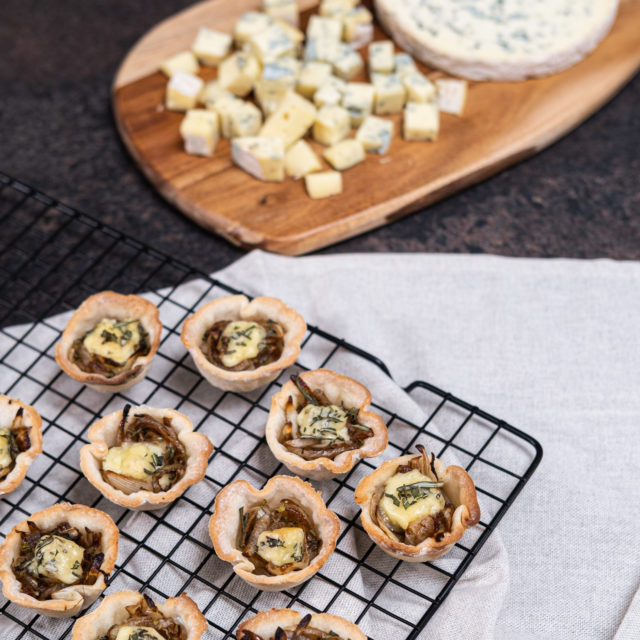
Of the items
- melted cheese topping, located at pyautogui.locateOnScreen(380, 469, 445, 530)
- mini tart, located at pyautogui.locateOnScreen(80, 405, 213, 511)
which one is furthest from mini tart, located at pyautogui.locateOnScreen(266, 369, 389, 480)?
mini tart, located at pyautogui.locateOnScreen(80, 405, 213, 511)

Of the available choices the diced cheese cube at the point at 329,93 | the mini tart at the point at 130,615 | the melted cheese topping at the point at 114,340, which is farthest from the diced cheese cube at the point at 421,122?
the mini tart at the point at 130,615

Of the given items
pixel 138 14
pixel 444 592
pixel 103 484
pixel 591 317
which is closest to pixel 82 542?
pixel 103 484

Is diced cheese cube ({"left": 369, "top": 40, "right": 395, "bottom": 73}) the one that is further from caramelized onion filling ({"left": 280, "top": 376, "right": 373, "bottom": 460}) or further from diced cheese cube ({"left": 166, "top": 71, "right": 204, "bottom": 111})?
caramelized onion filling ({"left": 280, "top": 376, "right": 373, "bottom": 460})

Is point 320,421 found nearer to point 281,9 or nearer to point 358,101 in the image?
point 358,101

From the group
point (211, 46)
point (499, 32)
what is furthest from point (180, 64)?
point (499, 32)

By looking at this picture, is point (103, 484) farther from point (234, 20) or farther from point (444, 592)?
point (234, 20)

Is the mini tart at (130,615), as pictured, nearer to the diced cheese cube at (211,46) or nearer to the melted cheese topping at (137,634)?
the melted cheese topping at (137,634)

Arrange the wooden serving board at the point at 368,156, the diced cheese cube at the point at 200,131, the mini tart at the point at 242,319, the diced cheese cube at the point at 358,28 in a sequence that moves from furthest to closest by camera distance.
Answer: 1. the diced cheese cube at the point at 358,28
2. the diced cheese cube at the point at 200,131
3. the wooden serving board at the point at 368,156
4. the mini tart at the point at 242,319
